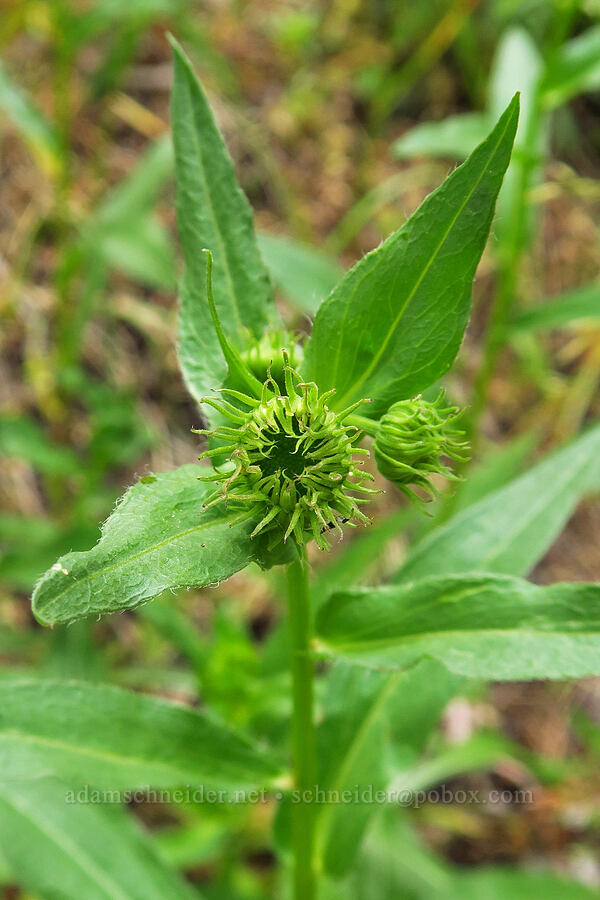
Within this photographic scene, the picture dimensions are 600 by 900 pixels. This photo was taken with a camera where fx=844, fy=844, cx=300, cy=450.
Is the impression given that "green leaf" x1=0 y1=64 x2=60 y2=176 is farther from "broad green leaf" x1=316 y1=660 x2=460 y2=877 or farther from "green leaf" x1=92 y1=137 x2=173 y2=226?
"broad green leaf" x1=316 y1=660 x2=460 y2=877

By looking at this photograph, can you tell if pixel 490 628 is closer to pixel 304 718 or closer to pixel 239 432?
pixel 304 718

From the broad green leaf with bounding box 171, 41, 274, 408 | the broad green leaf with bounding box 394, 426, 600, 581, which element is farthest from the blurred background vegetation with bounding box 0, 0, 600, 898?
the broad green leaf with bounding box 171, 41, 274, 408

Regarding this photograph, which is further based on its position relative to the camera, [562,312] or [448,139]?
[448,139]

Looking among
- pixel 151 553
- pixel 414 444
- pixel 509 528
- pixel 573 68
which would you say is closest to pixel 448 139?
pixel 573 68

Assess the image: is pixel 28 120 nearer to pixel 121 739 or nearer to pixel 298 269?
pixel 298 269

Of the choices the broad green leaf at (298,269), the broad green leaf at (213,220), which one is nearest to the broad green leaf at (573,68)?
the broad green leaf at (298,269)

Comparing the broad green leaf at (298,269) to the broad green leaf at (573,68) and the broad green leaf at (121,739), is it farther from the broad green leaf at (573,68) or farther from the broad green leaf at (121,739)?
the broad green leaf at (121,739)
